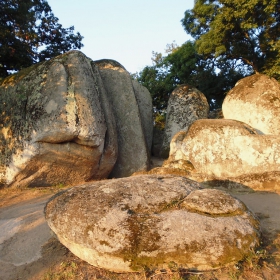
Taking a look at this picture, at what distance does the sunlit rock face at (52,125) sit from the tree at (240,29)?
5942 mm

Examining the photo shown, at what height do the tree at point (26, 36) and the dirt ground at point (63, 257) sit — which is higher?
the tree at point (26, 36)

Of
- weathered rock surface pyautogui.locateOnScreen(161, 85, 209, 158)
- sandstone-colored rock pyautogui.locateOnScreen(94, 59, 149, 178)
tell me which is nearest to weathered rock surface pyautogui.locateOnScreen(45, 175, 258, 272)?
sandstone-colored rock pyautogui.locateOnScreen(94, 59, 149, 178)

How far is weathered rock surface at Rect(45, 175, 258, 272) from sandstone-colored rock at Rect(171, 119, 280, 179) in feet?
10.4

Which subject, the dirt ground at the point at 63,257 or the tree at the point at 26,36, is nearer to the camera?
the dirt ground at the point at 63,257

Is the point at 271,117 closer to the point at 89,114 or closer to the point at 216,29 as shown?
the point at 89,114

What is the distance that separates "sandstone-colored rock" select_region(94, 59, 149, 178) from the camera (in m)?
9.76

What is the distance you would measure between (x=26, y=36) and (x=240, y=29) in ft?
28.5

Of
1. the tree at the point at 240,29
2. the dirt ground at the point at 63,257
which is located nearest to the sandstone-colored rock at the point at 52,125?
the dirt ground at the point at 63,257

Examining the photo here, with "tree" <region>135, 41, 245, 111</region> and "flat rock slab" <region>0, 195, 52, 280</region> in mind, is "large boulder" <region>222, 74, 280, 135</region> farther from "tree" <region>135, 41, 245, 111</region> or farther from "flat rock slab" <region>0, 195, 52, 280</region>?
"tree" <region>135, 41, 245, 111</region>

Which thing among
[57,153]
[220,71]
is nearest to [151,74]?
[220,71]

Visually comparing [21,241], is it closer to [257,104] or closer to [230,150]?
[230,150]

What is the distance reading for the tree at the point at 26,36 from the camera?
34.7 ft

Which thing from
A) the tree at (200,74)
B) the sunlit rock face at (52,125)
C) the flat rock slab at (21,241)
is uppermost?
the tree at (200,74)

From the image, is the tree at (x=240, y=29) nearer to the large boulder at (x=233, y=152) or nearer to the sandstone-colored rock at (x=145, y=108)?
the sandstone-colored rock at (x=145, y=108)
